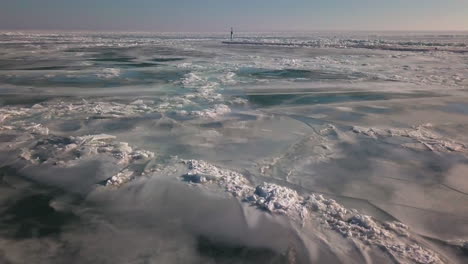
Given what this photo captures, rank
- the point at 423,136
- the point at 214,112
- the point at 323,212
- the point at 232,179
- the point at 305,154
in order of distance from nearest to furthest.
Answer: the point at 323,212, the point at 232,179, the point at 305,154, the point at 423,136, the point at 214,112

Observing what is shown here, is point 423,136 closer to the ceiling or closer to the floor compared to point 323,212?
closer to the ceiling

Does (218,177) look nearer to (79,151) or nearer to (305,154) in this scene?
(305,154)

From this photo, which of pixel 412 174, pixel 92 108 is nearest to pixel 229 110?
pixel 92 108

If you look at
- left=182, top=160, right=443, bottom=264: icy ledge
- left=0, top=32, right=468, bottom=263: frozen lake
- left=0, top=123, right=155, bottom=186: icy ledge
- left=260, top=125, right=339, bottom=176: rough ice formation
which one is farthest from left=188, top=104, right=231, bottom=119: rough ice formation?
left=182, top=160, right=443, bottom=264: icy ledge

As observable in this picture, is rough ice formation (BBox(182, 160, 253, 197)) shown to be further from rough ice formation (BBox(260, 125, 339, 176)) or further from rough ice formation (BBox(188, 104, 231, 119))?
rough ice formation (BBox(188, 104, 231, 119))

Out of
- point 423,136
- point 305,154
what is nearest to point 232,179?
point 305,154

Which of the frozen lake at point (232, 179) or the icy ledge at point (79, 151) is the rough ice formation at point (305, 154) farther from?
the icy ledge at point (79, 151)

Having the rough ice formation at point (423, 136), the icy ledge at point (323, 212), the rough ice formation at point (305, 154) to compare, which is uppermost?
the rough ice formation at point (423, 136)

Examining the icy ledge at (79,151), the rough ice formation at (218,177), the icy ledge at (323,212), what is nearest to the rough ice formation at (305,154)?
the rough ice formation at (218,177)
